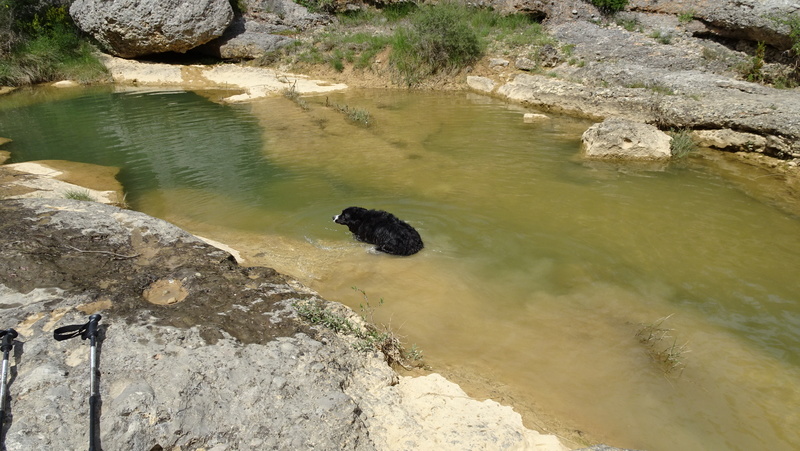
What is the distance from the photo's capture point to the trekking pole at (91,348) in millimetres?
2506

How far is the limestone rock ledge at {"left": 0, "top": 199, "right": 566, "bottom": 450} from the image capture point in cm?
266

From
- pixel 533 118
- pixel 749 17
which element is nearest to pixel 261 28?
pixel 533 118

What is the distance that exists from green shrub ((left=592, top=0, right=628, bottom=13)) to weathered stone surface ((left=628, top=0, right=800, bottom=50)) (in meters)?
2.41

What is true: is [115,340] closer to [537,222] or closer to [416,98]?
[537,222]

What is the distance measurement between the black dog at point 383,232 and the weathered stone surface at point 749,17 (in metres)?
13.0


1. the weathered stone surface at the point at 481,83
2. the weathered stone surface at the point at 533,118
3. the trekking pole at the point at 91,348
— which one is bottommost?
the weathered stone surface at the point at 533,118

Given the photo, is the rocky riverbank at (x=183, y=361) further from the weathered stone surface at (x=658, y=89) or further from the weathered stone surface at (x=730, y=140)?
the weathered stone surface at (x=658, y=89)

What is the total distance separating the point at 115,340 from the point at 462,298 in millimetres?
3107

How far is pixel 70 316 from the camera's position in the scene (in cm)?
331

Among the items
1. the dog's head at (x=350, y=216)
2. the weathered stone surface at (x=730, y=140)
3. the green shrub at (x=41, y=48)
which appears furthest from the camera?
the green shrub at (x=41, y=48)

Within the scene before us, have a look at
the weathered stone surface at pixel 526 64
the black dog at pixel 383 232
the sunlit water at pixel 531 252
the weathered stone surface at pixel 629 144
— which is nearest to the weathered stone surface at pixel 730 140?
the weathered stone surface at pixel 629 144

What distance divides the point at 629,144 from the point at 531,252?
16.3 feet

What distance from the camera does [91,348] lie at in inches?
112

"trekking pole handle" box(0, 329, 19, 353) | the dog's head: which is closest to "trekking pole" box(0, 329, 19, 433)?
"trekking pole handle" box(0, 329, 19, 353)
